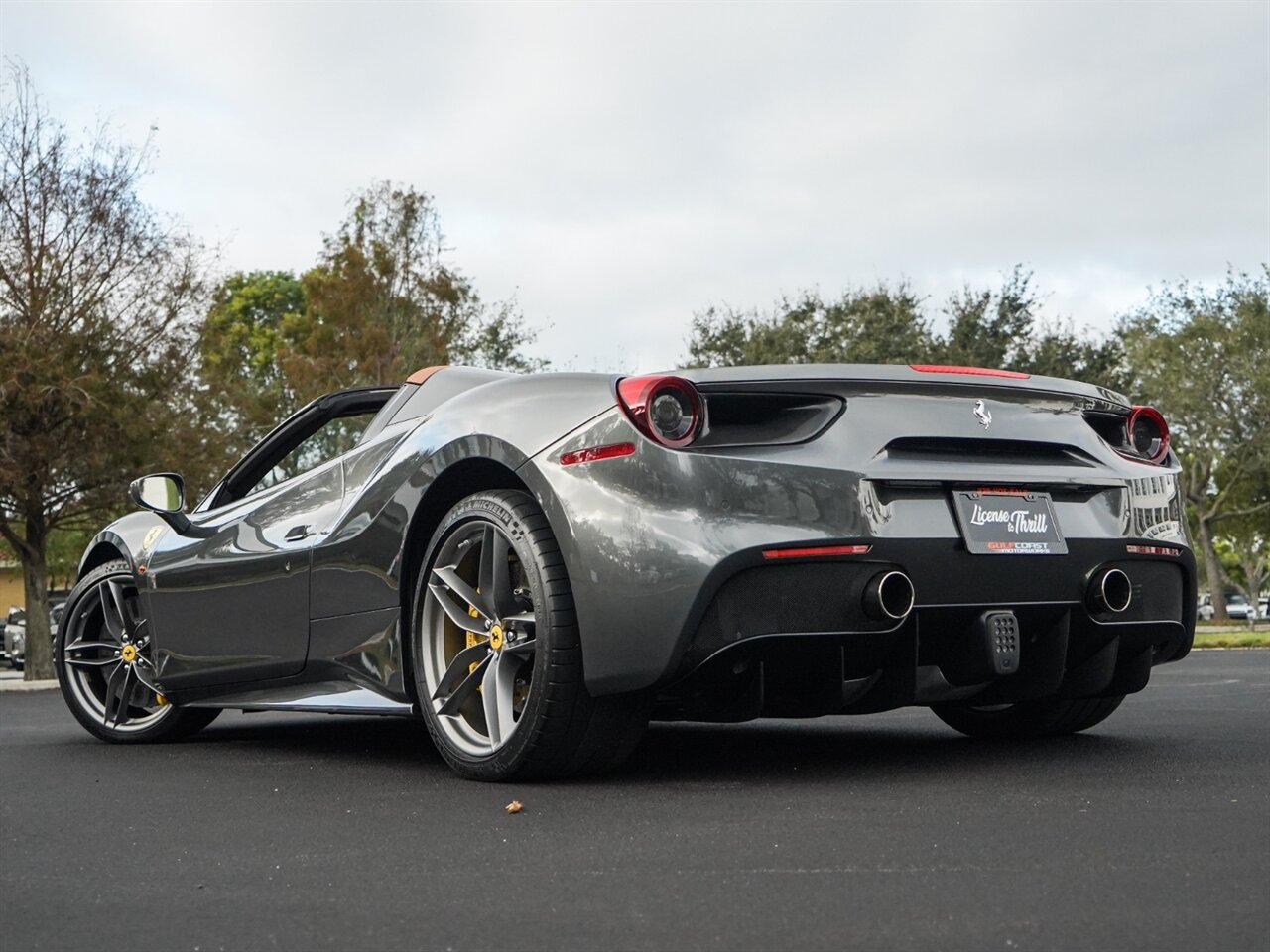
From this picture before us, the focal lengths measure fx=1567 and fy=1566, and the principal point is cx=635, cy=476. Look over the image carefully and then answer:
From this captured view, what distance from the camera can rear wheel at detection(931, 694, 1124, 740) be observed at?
202 inches

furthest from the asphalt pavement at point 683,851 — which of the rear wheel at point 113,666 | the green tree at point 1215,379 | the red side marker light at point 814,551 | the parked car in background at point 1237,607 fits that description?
the parked car in background at point 1237,607

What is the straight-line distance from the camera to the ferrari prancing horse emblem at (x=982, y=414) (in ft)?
14.1

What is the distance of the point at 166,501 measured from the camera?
6.22 metres

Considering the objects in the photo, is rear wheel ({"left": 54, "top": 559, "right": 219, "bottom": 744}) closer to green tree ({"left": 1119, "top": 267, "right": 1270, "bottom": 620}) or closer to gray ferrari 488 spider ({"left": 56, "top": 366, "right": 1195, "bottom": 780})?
gray ferrari 488 spider ({"left": 56, "top": 366, "right": 1195, "bottom": 780})

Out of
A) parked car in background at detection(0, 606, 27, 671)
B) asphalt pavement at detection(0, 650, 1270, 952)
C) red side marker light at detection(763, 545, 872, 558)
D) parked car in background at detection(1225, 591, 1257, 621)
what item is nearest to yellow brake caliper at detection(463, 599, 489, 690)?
asphalt pavement at detection(0, 650, 1270, 952)

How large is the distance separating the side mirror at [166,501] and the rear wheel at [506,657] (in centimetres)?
192

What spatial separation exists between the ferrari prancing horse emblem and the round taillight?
59 centimetres

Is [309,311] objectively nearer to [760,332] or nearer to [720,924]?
[760,332]

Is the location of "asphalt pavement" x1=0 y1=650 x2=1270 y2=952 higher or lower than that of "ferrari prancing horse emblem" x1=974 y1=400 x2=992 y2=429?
lower

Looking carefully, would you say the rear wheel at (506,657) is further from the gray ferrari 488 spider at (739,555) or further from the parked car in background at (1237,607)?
the parked car in background at (1237,607)

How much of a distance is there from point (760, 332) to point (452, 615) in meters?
38.1

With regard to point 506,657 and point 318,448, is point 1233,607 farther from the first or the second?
point 506,657

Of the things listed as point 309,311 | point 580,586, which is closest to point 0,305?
point 309,311

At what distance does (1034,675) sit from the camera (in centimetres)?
438
